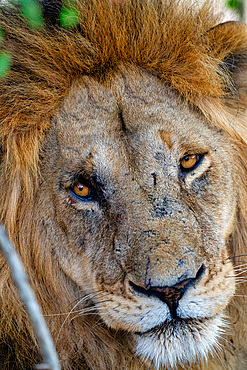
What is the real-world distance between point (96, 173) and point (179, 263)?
2.68 feet

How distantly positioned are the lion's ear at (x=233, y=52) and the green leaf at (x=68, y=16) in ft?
2.97

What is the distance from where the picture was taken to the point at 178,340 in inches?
109

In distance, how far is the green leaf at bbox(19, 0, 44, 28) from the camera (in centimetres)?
299

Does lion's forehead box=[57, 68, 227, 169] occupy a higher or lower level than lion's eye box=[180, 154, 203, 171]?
higher

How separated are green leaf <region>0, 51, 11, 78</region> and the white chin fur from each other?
1.76 m

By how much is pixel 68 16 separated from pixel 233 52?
118 centimetres

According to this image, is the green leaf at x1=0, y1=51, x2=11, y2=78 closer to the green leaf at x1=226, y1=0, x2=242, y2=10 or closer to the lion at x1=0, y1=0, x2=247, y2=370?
the lion at x1=0, y1=0, x2=247, y2=370

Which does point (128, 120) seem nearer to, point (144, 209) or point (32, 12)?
point (144, 209)

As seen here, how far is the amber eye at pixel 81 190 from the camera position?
3146 mm

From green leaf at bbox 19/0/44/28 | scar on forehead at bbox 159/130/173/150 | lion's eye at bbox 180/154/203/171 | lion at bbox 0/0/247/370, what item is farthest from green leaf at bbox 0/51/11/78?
lion's eye at bbox 180/154/203/171

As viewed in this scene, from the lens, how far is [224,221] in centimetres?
320

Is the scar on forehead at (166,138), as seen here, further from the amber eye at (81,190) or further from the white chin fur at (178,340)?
the white chin fur at (178,340)

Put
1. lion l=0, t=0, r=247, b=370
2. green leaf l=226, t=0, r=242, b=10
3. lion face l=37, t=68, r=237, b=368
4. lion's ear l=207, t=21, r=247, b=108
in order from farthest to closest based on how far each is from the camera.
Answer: green leaf l=226, t=0, r=242, b=10 → lion's ear l=207, t=21, r=247, b=108 → lion l=0, t=0, r=247, b=370 → lion face l=37, t=68, r=237, b=368

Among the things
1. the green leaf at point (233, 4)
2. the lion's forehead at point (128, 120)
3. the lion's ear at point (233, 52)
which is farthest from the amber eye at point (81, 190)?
the green leaf at point (233, 4)
